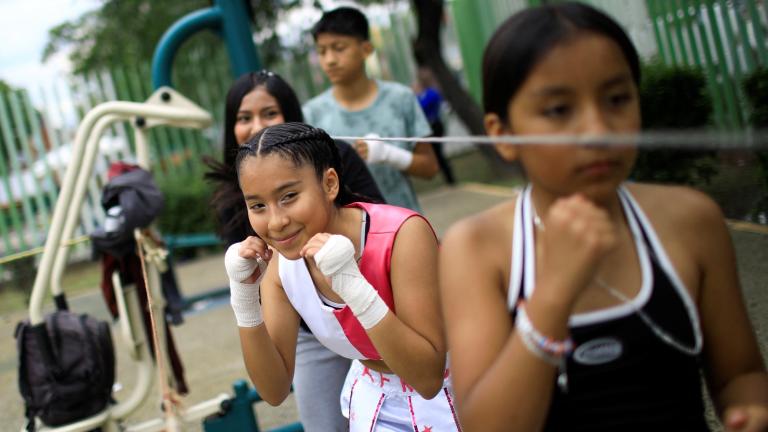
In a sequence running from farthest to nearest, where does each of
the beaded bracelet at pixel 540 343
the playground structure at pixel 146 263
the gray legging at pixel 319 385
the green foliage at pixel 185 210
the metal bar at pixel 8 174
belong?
the green foliage at pixel 185 210 → the metal bar at pixel 8 174 → the playground structure at pixel 146 263 → the gray legging at pixel 319 385 → the beaded bracelet at pixel 540 343

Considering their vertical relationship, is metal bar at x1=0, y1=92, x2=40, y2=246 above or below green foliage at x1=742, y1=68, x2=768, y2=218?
above

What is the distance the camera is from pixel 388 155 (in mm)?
3252

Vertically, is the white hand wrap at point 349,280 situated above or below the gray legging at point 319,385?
above

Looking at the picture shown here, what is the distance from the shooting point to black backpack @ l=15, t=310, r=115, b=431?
10.6ft

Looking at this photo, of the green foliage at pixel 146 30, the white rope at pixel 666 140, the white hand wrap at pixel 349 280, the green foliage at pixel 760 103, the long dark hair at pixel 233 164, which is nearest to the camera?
the white rope at pixel 666 140

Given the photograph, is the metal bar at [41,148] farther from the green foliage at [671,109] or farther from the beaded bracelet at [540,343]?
the beaded bracelet at [540,343]

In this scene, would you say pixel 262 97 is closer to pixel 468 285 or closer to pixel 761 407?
pixel 468 285

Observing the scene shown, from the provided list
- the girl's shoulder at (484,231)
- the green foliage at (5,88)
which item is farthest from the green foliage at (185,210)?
the girl's shoulder at (484,231)

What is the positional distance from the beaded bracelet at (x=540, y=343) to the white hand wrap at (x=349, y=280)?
1.92ft

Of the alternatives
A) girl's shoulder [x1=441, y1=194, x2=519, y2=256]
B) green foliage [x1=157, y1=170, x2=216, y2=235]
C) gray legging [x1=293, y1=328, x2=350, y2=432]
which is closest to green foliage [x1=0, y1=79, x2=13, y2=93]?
green foliage [x1=157, y1=170, x2=216, y2=235]

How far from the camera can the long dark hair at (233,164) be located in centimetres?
272

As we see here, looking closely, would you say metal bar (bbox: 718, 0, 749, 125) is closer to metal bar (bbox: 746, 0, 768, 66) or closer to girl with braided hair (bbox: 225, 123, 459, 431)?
metal bar (bbox: 746, 0, 768, 66)

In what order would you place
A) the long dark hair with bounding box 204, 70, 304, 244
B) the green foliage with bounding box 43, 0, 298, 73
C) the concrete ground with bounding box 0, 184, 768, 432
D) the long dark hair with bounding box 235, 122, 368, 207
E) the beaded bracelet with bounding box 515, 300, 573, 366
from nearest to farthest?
the beaded bracelet with bounding box 515, 300, 573, 366 → the long dark hair with bounding box 235, 122, 368, 207 → the long dark hair with bounding box 204, 70, 304, 244 → the concrete ground with bounding box 0, 184, 768, 432 → the green foliage with bounding box 43, 0, 298, 73

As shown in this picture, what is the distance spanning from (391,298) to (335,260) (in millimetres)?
300
